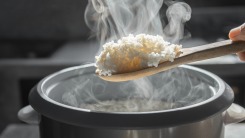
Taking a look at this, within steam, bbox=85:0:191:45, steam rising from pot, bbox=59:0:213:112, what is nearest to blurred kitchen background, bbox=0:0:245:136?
steam, bbox=85:0:191:45

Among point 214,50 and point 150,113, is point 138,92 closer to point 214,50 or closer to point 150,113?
point 214,50

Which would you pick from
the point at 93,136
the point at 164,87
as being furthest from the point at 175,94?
the point at 93,136

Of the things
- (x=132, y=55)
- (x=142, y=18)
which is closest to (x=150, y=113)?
(x=132, y=55)

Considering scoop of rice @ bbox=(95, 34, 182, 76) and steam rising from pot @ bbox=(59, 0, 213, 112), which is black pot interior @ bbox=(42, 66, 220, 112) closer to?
steam rising from pot @ bbox=(59, 0, 213, 112)

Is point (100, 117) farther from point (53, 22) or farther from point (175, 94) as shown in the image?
point (53, 22)

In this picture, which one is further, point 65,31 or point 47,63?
point 65,31

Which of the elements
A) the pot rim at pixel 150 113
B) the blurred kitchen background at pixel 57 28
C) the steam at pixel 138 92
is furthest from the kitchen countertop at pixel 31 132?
the blurred kitchen background at pixel 57 28

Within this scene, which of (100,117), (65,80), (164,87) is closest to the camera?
(100,117)
